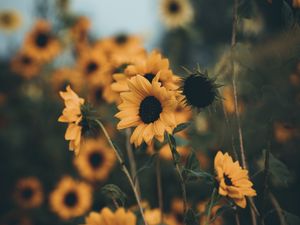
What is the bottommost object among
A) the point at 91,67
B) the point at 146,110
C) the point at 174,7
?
the point at 91,67

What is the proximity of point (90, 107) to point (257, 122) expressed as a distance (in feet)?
2.00

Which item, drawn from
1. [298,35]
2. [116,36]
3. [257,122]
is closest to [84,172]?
[116,36]

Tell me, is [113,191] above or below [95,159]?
above

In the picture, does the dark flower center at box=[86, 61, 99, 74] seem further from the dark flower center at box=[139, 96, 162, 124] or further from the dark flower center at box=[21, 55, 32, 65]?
the dark flower center at box=[139, 96, 162, 124]

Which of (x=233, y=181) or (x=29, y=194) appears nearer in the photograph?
(x=233, y=181)

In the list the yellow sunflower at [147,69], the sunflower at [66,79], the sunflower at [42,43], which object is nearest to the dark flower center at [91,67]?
the sunflower at [66,79]

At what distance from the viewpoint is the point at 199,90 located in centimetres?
96

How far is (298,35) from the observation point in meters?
1.02

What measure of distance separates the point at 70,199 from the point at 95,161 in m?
0.28

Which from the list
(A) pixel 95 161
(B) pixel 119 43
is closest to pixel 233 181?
(A) pixel 95 161

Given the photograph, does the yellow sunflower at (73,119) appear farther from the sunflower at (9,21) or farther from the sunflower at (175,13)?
the sunflower at (9,21)

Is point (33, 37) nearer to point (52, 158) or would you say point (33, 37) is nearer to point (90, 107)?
point (52, 158)

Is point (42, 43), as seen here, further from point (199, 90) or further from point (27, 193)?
point (199, 90)

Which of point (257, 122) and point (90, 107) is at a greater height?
point (90, 107)
